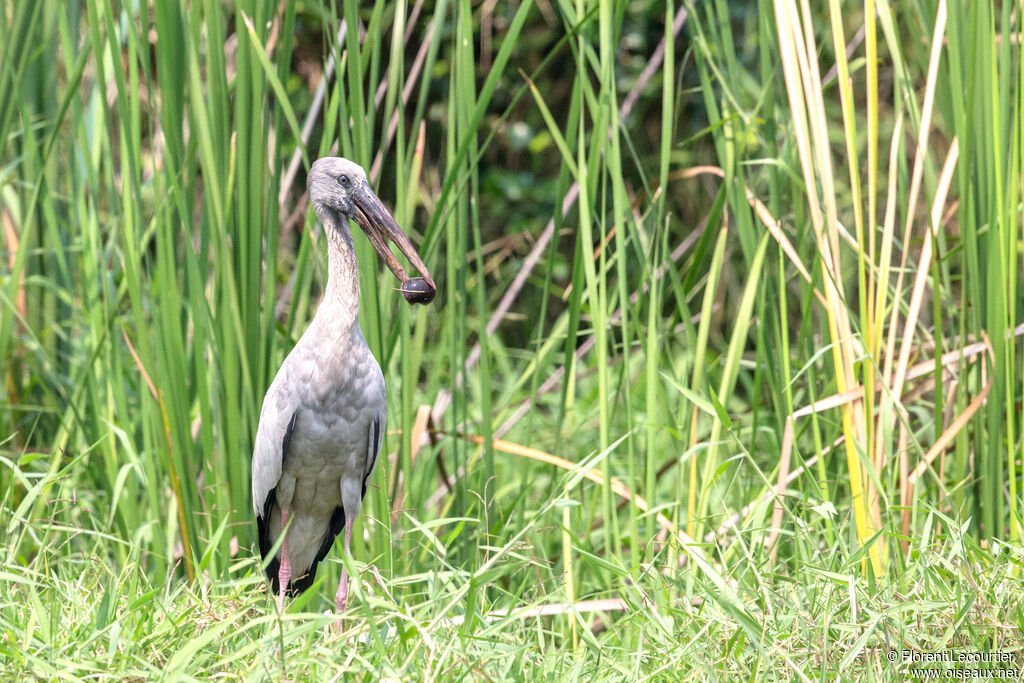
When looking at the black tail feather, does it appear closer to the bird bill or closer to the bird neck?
the bird neck

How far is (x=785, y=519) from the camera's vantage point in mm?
2895

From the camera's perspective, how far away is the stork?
7.72 ft

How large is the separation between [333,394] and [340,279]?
0.28m

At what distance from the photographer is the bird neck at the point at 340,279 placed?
2.39 m

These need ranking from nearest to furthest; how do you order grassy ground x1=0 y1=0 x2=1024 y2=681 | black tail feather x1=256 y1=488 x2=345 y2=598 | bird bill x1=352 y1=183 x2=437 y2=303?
grassy ground x1=0 y1=0 x2=1024 y2=681 → bird bill x1=352 y1=183 x2=437 y2=303 → black tail feather x1=256 y1=488 x2=345 y2=598

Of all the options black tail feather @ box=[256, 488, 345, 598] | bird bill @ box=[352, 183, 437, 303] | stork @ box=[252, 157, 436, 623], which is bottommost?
black tail feather @ box=[256, 488, 345, 598]

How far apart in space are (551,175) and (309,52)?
1.71m

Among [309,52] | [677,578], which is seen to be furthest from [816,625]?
[309,52]

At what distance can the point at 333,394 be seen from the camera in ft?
8.09

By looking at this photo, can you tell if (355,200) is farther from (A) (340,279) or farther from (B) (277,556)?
(B) (277,556)

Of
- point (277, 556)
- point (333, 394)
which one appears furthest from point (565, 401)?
point (277, 556)

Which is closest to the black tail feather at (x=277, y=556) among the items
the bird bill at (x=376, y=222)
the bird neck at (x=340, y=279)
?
the bird neck at (x=340, y=279)

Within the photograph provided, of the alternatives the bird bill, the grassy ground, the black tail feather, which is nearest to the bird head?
the bird bill

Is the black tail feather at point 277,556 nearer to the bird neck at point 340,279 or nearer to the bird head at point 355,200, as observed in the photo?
the bird neck at point 340,279
